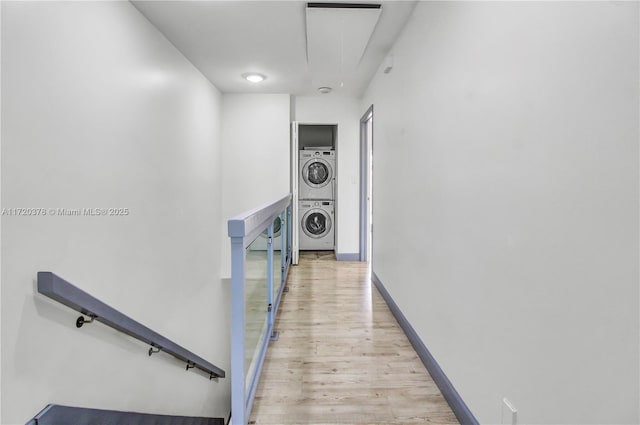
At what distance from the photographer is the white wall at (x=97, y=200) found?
4.87ft

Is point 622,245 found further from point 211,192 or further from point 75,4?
point 211,192

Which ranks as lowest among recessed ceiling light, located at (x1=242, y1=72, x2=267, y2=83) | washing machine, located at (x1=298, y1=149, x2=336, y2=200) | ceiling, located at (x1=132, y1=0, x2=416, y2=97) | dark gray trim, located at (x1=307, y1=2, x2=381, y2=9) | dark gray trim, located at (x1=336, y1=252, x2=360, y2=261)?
dark gray trim, located at (x1=336, y1=252, x2=360, y2=261)

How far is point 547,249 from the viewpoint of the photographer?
1059 millimetres

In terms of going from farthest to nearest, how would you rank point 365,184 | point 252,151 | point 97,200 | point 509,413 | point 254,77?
point 365,184 → point 252,151 → point 254,77 → point 97,200 → point 509,413

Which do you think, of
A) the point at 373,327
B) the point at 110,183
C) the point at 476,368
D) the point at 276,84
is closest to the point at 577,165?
the point at 476,368

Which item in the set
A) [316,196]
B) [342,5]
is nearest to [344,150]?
[316,196]

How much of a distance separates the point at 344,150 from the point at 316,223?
142cm

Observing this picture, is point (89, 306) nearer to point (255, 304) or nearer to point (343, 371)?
point (255, 304)

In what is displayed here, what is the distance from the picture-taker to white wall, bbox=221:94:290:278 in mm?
4797

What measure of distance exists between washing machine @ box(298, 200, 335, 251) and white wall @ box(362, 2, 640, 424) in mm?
3705

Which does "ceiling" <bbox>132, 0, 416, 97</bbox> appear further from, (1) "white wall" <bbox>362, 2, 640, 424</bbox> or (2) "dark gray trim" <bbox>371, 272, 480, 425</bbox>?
(2) "dark gray trim" <bbox>371, 272, 480, 425</bbox>

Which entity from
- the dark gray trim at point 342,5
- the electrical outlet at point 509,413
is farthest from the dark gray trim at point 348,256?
the electrical outlet at point 509,413

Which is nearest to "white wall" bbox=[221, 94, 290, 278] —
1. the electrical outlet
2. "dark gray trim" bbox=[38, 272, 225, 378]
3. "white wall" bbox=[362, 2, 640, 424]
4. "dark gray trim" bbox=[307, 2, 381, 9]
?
"dark gray trim" bbox=[307, 2, 381, 9]

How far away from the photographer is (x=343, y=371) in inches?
85.1
